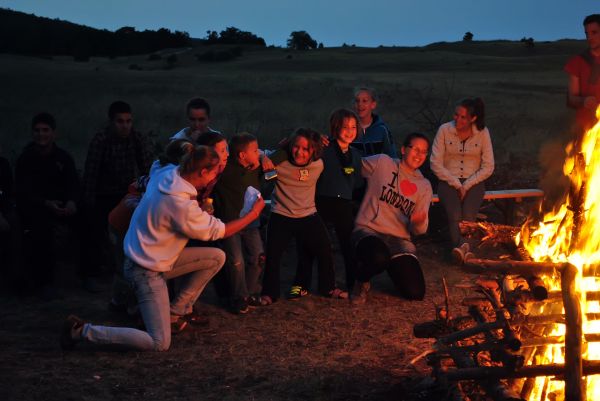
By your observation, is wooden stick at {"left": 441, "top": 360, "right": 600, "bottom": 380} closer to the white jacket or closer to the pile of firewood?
the pile of firewood

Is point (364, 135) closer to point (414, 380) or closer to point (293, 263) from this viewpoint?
point (293, 263)

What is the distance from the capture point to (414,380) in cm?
491

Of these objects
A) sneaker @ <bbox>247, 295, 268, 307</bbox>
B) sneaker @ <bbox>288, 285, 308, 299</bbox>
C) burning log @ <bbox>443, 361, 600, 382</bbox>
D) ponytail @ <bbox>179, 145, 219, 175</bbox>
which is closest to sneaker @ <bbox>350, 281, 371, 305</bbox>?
sneaker @ <bbox>288, 285, 308, 299</bbox>

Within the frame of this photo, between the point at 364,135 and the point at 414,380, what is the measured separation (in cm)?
407

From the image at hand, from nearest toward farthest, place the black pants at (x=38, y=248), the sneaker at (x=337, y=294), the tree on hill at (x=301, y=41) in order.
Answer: the sneaker at (x=337, y=294), the black pants at (x=38, y=248), the tree on hill at (x=301, y=41)

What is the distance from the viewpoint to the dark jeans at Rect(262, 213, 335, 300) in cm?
722

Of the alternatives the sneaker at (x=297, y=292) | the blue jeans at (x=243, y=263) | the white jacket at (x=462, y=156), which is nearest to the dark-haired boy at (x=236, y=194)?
the blue jeans at (x=243, y=263)

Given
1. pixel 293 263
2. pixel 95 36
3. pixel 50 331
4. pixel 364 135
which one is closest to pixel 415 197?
pixel 364 135

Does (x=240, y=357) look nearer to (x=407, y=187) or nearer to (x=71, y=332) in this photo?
(x=71, y=332)

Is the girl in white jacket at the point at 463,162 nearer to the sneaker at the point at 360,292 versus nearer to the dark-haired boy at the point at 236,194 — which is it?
the sneaker at the point at 360,292

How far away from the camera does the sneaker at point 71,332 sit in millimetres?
5664

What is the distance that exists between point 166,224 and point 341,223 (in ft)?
7.56

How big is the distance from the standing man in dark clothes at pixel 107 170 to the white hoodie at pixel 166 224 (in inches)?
77.6

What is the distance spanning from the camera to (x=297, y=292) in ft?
24.0
